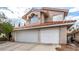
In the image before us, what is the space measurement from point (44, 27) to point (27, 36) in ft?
0.95

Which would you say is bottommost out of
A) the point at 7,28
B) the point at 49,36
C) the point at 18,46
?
the point at 18,46

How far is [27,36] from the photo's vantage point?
2580 mm

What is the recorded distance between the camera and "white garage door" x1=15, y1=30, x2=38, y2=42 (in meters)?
2.57

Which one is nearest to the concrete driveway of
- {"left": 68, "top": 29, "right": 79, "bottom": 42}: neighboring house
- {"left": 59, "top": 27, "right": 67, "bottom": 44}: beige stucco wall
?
{"left": 59, "top": 27, "right": 67, "bottom": 44}: beige stucco wall

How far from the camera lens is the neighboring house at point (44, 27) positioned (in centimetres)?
252

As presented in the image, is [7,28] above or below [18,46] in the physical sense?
above

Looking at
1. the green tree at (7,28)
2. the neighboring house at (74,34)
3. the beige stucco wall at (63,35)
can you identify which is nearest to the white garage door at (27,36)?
the green tree at (7,28)

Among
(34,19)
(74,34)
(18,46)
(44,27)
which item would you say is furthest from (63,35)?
(18,46)

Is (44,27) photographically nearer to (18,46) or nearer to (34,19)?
(34,19)

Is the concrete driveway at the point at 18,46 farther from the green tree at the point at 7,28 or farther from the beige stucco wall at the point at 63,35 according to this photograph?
the beige stucco wall at the point at 63,35

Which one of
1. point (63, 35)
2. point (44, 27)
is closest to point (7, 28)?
point (44, 27)

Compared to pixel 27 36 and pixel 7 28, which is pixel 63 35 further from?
pixel 7 28
